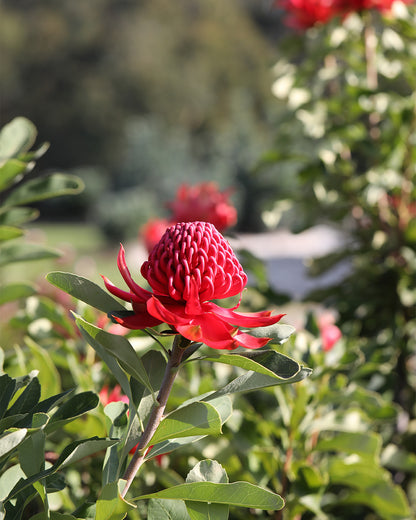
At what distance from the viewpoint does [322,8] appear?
→ 1.62 m

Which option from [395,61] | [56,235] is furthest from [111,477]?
[56,235]

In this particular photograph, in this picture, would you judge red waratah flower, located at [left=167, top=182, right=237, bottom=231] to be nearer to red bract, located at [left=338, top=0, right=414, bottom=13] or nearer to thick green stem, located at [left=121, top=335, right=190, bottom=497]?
red bract, located at [left=338, top=0, right=414, bottom=13]

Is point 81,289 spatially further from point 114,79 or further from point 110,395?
point 114,79

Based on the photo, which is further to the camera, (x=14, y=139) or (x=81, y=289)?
(x=14, y=139)

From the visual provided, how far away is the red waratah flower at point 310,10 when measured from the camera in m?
1.60

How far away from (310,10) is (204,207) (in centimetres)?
58

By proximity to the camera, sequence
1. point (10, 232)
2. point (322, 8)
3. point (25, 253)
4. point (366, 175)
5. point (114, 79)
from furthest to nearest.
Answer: point (114, 79) < point (322, 8) < point (366, 175) < point (25, 253) < point (10, 232)

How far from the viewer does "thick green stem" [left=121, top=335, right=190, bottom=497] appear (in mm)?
562

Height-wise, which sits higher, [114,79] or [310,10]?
[310,10]

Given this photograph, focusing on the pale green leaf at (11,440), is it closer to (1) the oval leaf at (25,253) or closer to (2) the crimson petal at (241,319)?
(2) the crimson petal at (241,319)

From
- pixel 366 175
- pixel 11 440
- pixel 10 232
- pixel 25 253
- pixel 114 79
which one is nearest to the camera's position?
pixel 11 440

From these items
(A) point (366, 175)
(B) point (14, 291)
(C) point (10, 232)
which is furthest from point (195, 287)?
(A) point (366, 175)

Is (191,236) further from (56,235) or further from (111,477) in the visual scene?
(56,235)

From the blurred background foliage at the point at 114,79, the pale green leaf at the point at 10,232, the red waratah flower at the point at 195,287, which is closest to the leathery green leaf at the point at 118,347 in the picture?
the red waratah flower at the point at 195,287
